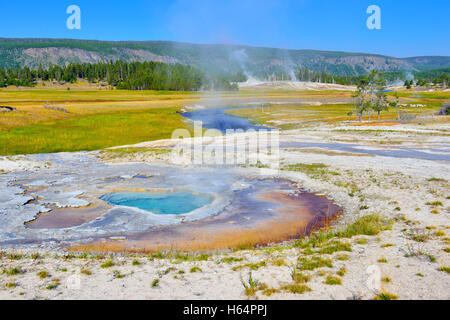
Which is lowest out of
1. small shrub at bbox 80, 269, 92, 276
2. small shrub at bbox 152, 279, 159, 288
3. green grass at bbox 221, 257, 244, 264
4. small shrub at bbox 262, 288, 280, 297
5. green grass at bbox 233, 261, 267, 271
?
green grass at bbox 221, 257, 244, 264

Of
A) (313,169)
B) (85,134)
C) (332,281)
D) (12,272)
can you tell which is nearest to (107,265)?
(12,272)

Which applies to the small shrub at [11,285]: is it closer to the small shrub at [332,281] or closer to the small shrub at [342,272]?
the small shrub at [332,281]

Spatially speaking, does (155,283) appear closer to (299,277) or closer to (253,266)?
(253,266)

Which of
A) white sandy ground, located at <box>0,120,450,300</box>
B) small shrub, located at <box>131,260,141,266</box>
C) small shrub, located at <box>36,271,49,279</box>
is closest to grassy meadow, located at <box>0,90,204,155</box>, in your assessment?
small shrub, located at <box>36,271,49,279</box>

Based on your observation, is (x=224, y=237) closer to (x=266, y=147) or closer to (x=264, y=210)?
(x=264, y=210)

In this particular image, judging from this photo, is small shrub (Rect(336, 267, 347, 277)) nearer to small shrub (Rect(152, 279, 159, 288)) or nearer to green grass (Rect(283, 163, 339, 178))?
small shrub (Rect(152, 279, 159, 288))

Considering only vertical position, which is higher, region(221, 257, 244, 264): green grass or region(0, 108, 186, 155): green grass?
region(0, 108, 186, 155): green grass

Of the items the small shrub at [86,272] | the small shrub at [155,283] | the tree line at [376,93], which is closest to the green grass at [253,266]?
the small shrub at [155,283]
